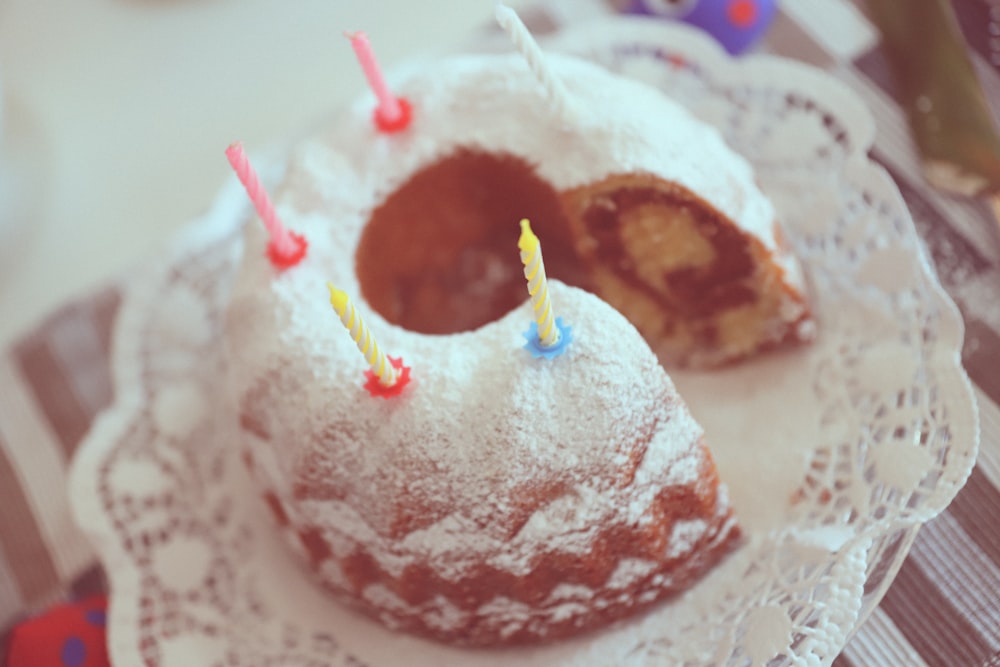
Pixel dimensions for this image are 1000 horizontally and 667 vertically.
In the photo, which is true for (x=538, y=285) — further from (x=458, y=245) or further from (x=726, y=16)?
(x=726, y=16)

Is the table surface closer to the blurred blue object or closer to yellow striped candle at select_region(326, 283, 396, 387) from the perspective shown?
the blurred blue object

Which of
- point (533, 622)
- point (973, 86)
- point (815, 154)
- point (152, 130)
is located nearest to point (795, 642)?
point (533, 622)

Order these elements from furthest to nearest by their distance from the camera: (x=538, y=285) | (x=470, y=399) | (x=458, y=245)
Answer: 1. (x=458, y=245)
2. (x=470, y=399)
3. (x=538, y=285)

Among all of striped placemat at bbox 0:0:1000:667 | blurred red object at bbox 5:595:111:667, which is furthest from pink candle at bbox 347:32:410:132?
blurred red object at bbox 5:595:111:667

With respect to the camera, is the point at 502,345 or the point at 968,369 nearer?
the point at 502,345

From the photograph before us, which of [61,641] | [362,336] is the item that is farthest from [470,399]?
[61,641]

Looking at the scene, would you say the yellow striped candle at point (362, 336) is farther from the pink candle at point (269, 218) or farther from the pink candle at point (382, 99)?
the pink candle at point (382, 99)

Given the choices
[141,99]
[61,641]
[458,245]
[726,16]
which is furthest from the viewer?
[141,99]
